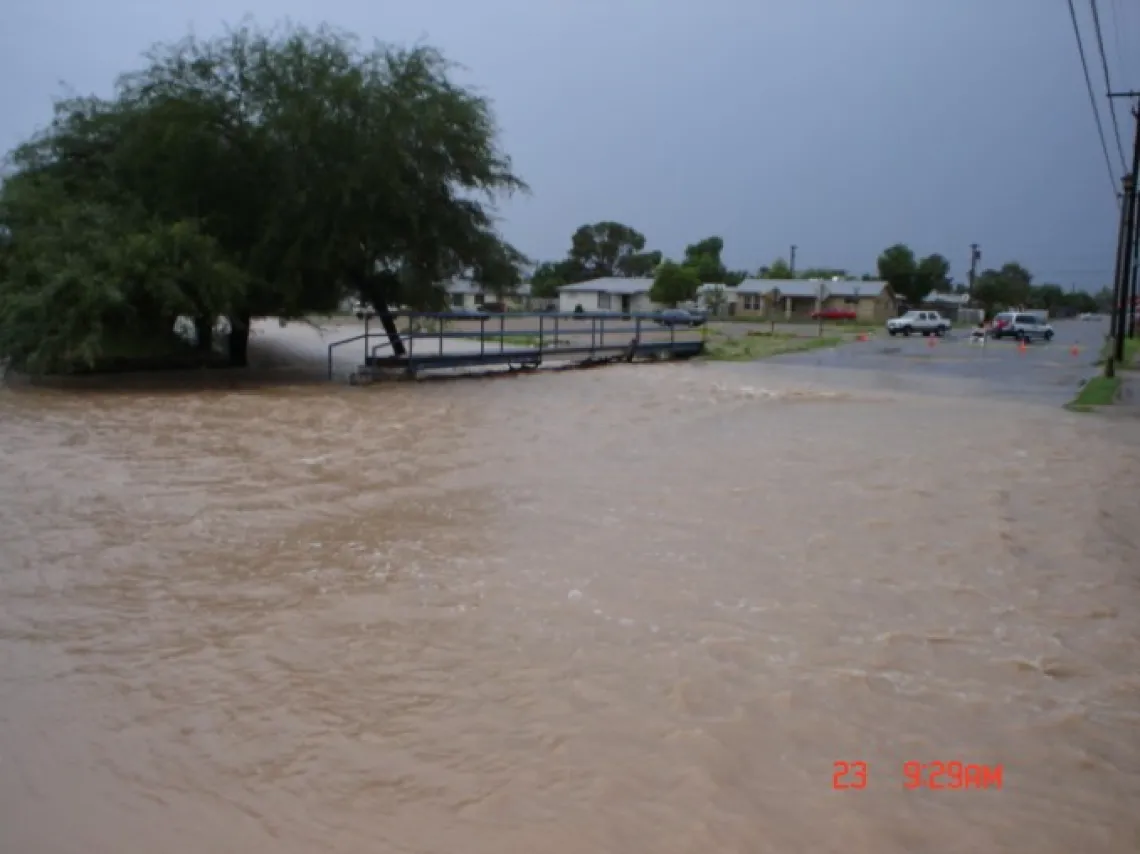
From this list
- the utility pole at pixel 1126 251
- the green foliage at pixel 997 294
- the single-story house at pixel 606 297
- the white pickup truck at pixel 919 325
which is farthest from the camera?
the green foliage at pixel 997 294

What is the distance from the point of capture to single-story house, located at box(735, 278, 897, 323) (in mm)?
96250

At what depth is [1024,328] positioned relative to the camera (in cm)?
5672

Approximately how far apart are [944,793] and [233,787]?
315 centimetres

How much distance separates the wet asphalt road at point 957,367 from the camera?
26828mm

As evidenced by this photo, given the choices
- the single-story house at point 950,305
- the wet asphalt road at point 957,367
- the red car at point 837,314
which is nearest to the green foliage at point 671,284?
the red car at point 837,314

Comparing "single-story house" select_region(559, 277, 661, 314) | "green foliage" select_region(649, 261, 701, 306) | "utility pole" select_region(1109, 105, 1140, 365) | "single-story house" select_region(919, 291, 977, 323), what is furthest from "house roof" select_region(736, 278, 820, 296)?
"utility pole" select_region(1109, 105, 1140, 365)

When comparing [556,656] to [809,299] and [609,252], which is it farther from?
[609,252]

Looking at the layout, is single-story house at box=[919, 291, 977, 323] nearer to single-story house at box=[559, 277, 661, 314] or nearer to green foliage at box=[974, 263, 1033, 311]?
green foliage at box=[974, 263, 1033, 311]

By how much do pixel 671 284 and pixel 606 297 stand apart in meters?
7.95

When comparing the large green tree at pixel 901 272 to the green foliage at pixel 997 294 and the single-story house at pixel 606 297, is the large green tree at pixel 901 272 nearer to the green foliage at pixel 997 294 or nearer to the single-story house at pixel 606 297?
the green foliage at pixel 997 294

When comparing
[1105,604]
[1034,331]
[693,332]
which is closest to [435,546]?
[1105,604]

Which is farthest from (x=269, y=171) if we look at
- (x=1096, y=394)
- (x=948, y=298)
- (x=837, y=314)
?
(x=948, y=298)
